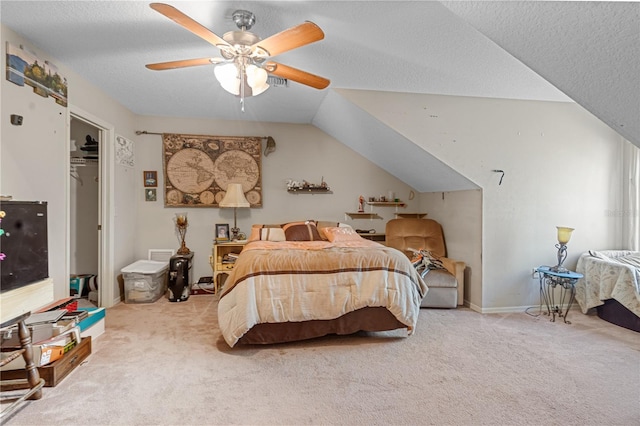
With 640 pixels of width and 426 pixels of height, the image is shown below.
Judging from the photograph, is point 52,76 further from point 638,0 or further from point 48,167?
point 638,0

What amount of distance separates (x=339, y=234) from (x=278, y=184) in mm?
1318

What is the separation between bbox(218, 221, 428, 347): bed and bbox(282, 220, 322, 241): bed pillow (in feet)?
3.47

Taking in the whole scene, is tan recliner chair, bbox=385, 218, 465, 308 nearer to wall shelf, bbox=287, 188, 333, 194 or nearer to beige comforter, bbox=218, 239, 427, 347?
beige comforter, bbox=218, 239, 427, 347

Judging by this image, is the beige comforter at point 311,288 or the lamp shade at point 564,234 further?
the lamp shade at point 564,234

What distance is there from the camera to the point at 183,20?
1.62 metres

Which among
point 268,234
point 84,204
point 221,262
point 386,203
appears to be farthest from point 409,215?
point 84,204

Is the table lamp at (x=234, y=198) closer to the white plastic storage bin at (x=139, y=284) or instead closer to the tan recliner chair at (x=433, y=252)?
the white plastic storage bin at (x=139, y=284)

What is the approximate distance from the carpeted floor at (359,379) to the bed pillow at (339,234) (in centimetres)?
127

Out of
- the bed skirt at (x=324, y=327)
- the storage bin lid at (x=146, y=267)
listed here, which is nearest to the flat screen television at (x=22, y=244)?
the bed skirt at (x=324, y=327)

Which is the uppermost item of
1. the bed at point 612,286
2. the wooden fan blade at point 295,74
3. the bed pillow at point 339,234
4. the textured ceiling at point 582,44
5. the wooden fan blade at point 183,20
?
the wooden fan blade at point 183,20

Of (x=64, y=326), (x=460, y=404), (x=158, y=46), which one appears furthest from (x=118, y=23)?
(x=460, y=404)

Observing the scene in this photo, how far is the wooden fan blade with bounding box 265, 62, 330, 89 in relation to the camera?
213 cm

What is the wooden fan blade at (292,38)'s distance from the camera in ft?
5.44

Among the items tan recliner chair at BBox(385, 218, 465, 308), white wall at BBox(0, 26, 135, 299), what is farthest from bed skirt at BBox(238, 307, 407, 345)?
white wall at BBox(0, 26, 135, 299)
